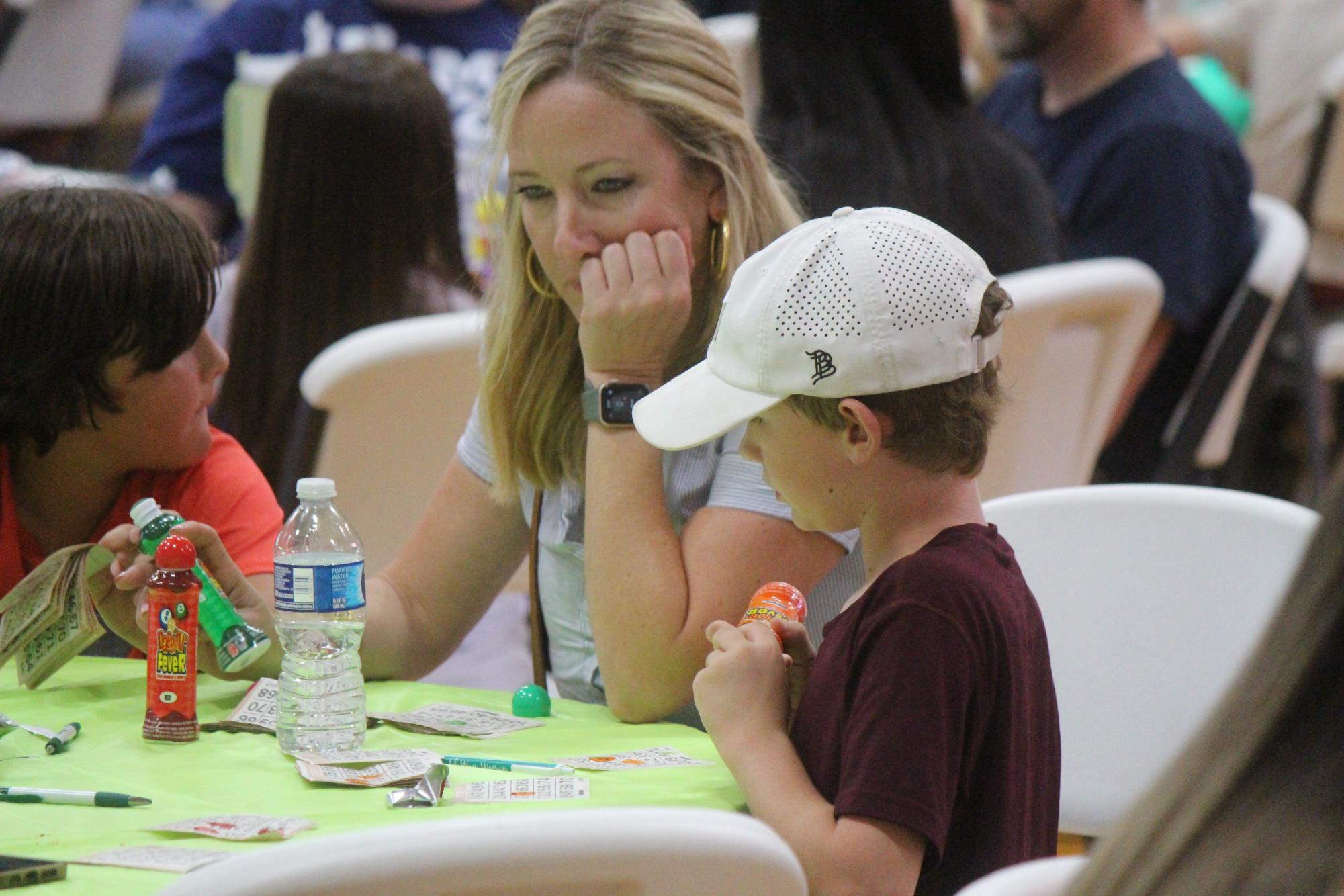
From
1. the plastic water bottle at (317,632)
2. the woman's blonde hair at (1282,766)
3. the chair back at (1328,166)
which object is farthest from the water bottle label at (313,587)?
the chair back at (1328,166)

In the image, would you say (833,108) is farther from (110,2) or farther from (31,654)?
(110,2)

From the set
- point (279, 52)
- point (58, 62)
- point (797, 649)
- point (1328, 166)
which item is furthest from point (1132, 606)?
point (58, 62)

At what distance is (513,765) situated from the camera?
1401mm

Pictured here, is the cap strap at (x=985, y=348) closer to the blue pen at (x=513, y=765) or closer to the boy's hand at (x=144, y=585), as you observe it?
the blue pen at (x=513, y=765)

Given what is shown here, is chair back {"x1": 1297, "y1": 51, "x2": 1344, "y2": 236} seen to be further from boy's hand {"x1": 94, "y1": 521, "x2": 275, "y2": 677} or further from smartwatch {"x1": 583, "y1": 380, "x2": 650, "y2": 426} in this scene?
boy's hand {"x1": 94, "y1": 521, "x2": 275, "y2": 677}

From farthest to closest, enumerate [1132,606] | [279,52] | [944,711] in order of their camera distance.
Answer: [279,52], [1132,606], [944,711]

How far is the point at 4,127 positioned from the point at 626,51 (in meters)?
4.69

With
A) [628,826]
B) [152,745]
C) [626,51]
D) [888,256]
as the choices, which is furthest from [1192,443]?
[628,826]

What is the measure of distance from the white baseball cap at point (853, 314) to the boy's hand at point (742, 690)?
0.63 ft

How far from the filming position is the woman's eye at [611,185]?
1.78 m

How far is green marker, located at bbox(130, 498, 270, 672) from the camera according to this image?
154 centimetres

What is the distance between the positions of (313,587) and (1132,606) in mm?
866

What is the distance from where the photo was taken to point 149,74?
245 inches

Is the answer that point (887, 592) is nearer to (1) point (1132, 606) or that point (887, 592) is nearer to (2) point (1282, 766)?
(1) point (1132, 606)
